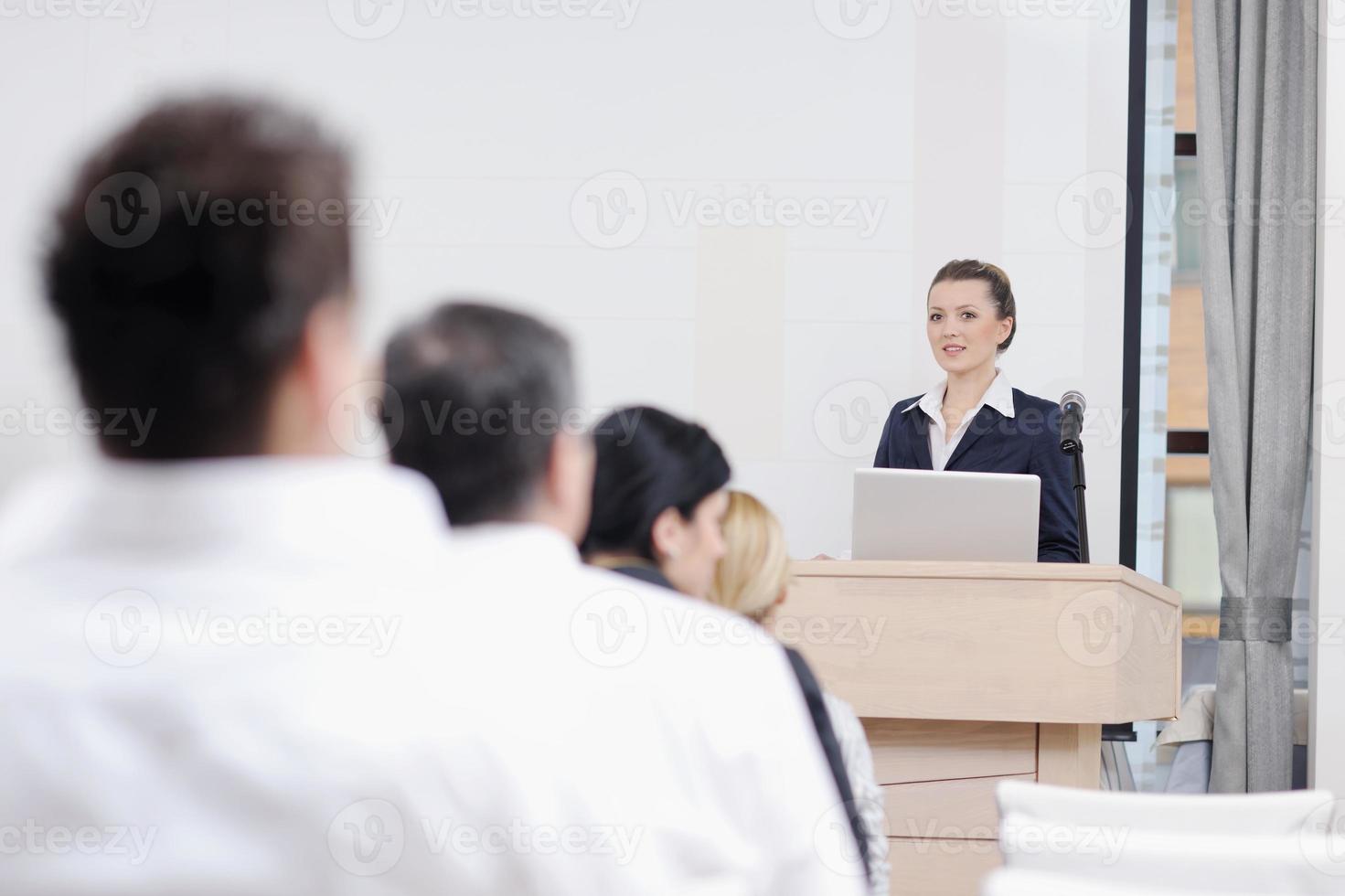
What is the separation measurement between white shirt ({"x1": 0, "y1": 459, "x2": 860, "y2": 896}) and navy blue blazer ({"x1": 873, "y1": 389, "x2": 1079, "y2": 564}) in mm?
3092

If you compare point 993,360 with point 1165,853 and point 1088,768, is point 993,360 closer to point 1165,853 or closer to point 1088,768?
point 1088,768

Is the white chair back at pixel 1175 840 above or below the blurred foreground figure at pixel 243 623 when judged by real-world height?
below

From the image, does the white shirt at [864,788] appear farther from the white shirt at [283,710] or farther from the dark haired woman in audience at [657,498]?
the white shirt at [283,710]

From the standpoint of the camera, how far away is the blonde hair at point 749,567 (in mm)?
1798

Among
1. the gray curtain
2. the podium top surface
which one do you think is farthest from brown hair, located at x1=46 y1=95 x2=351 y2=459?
the gray curtain

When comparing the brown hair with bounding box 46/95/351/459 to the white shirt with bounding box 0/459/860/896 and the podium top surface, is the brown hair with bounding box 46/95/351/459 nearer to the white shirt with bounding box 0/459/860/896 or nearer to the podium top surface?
the white shirt with bounding box 0/459/860/896

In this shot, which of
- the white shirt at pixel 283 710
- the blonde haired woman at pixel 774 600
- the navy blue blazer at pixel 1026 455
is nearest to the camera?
the white shirt at pixel 283 710

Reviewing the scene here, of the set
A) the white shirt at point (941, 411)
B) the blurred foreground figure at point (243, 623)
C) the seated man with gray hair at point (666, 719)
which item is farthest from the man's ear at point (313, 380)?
the white shirt at point (941, 411)

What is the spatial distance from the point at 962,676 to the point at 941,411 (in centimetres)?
147

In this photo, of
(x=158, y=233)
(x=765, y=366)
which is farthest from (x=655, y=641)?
(x=765, y=366)

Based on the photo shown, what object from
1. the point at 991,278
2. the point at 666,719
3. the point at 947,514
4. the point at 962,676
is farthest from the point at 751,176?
the point at 666,719

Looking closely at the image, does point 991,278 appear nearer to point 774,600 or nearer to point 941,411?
point 941,411

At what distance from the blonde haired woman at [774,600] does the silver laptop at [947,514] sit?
0.95 meters

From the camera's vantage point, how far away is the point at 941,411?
3.93 meters
